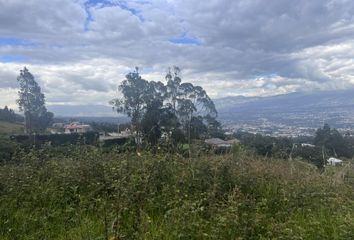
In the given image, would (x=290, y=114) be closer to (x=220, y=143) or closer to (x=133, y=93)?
(x=133, y=93)

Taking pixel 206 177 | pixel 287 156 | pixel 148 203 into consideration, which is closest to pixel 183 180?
pixel 206 177

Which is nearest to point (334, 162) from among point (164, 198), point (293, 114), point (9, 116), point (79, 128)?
point (164, 198)

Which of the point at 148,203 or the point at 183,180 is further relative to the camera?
the point at 183,180

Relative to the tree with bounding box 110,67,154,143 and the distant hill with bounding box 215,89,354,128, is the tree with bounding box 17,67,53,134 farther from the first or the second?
the distant hill with bounding box 215,89,354,128

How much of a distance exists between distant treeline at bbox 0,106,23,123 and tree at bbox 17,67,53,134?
7.32 metres

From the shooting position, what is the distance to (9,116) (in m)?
58.1

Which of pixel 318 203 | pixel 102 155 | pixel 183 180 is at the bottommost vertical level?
pixel 318 203

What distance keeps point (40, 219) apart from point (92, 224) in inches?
25.8

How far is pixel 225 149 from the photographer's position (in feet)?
22.3

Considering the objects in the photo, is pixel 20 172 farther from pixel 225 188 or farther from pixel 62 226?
pixel 225 188

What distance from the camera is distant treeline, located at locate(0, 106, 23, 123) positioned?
5543 centimetres

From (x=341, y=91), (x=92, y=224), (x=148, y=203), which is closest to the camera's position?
(x=92, y=224)

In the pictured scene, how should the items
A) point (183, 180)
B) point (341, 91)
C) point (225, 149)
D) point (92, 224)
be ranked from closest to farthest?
point (92, 224)
point (183, 180)
point (225, 149)
point (341, 91)

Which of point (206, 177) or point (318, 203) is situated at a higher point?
point (206, 177)
